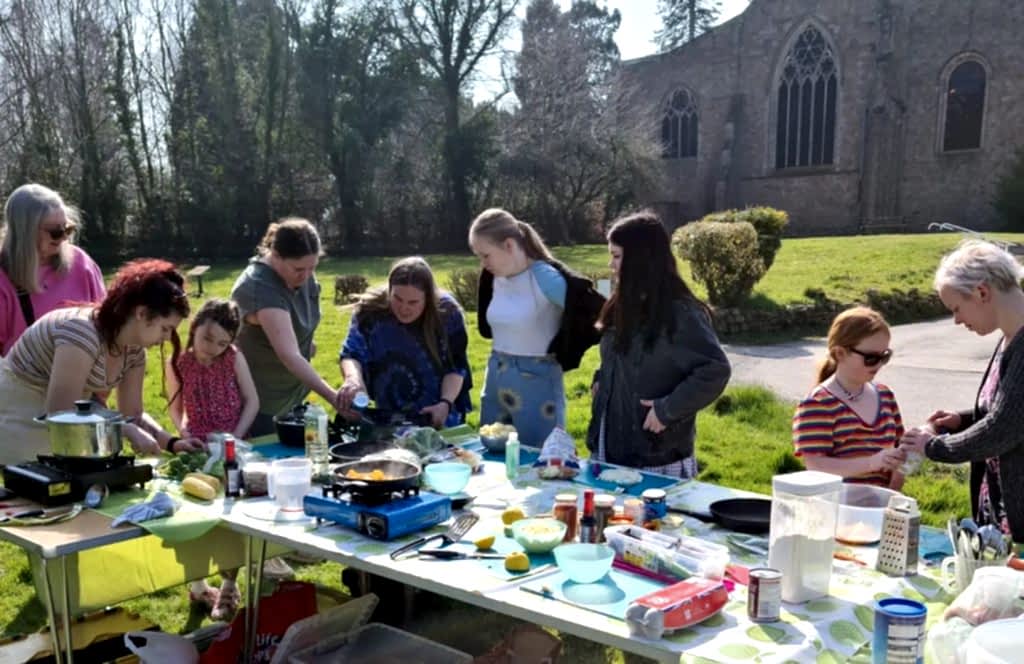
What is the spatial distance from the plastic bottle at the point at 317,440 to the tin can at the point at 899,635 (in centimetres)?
184

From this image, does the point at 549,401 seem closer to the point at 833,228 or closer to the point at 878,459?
the point at 878,459

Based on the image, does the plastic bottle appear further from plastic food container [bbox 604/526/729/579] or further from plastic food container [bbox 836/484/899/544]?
plastic food container [bbox 836/484/899/544]

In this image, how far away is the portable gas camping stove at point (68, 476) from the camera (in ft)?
8.40

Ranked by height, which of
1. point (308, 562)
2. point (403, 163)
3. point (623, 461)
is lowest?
point (308, 562)

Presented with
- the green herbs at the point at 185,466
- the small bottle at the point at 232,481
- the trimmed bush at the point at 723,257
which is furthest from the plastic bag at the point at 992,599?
the trimmed bush at the point at 723,257

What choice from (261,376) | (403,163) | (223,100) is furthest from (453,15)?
(261,376)

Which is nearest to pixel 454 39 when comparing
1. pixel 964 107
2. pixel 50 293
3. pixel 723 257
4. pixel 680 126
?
pixel 680 126

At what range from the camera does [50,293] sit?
3.71 m

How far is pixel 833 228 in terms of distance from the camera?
26203mm

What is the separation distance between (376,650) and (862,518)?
1608 millimetres

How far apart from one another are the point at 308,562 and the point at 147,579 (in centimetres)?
136

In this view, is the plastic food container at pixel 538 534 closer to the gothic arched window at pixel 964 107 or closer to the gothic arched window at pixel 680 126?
the gothic arched window at pixel 964 107

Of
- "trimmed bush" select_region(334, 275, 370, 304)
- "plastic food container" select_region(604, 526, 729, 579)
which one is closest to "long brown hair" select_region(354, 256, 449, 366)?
"plastic food container" select_region(604, 526, 729, 579)

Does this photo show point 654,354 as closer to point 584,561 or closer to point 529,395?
point 529,395
